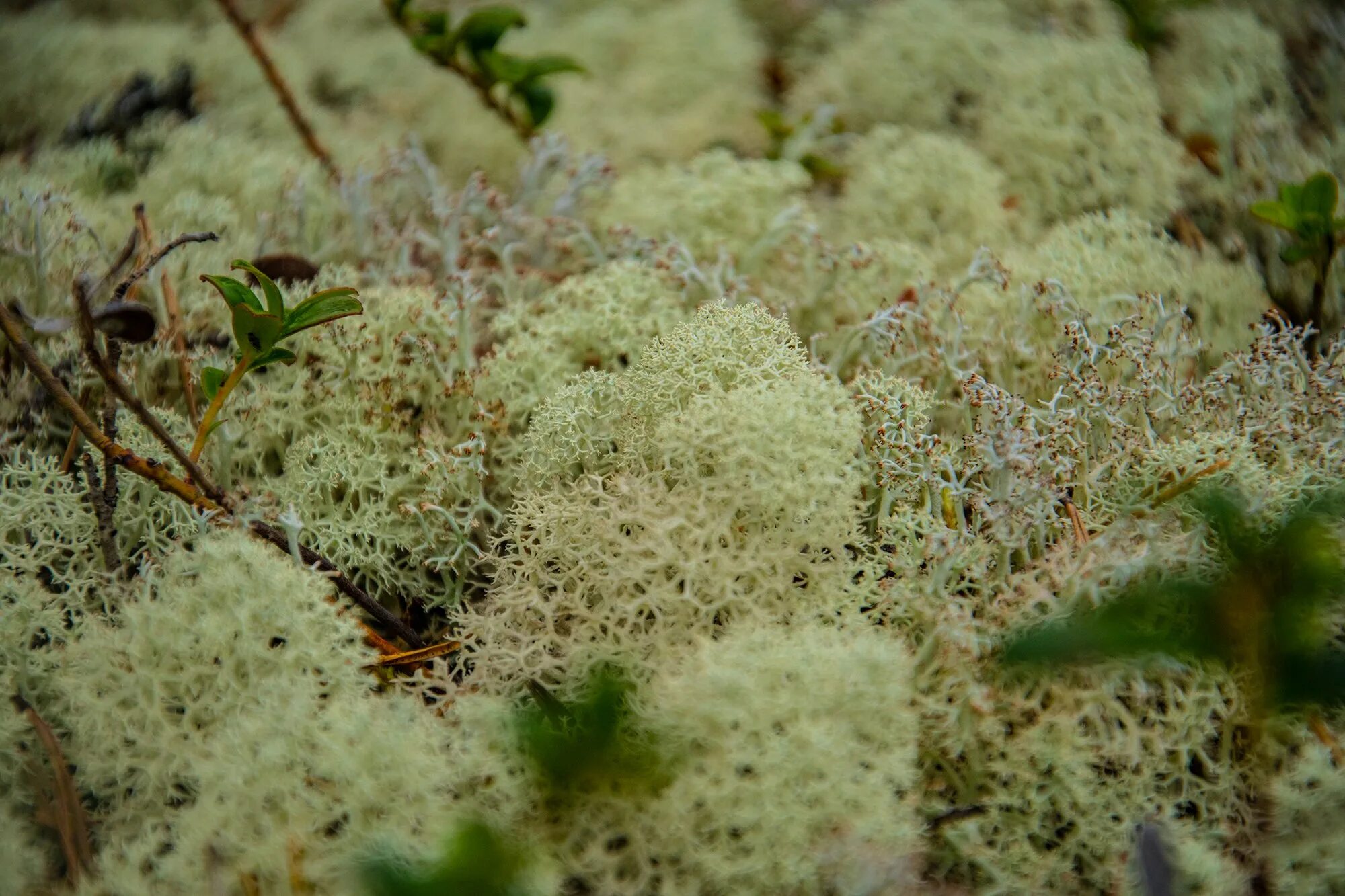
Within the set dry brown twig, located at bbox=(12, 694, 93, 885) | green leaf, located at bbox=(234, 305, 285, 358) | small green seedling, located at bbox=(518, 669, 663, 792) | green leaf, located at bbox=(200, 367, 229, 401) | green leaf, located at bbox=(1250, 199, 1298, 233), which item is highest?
green leaf, located at bbox=(234, 305, 285, 358)

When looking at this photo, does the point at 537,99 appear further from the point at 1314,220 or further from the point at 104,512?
the point at 1314,220

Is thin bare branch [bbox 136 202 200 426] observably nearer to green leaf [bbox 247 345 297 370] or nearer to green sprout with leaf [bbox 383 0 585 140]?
green leaf [bbox 247 345 297 370]

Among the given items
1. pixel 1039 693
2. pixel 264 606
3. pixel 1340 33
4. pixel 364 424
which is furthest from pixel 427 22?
pixel 1340 33

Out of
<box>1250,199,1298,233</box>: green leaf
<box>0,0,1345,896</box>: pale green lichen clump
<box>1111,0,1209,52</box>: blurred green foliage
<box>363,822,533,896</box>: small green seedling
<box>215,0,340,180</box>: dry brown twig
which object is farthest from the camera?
<box>1111,0,1209,52</box>: blurred green foliage

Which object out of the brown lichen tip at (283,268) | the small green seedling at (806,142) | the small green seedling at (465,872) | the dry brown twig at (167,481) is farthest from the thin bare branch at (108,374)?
the small green seedling at (806,142)

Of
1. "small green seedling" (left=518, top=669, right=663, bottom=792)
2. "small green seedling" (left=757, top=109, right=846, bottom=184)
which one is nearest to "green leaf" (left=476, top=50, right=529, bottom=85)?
"small green seedling" (left=757, top=109, right=846, bottom=184)

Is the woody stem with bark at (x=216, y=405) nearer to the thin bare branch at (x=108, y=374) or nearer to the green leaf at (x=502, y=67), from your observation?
the thin bare branch at (x=108, y=374)
